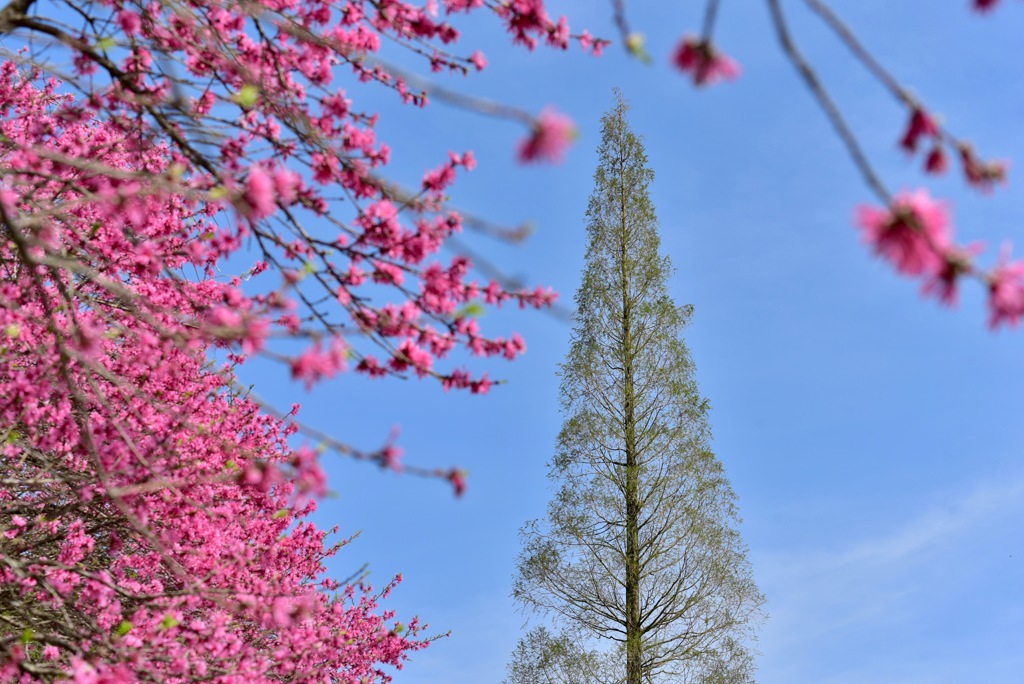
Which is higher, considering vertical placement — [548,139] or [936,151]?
[548,139]

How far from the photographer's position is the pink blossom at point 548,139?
7.91 feet

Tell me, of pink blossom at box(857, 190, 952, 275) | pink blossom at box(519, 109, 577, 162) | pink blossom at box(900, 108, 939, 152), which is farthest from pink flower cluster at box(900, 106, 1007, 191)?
pink blossom at box(519, 109, 577, 162)

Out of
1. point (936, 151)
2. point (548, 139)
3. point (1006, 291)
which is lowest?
point (1006, 291)

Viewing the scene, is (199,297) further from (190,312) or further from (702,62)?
(702,62)

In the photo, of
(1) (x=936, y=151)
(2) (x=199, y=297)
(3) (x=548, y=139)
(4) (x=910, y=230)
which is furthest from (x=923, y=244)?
(2) (x=199, y=297)

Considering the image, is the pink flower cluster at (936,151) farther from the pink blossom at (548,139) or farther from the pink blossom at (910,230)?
the pink blossom at (548,139)

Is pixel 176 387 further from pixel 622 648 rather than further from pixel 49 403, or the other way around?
pixel 622 648

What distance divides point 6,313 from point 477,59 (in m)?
3.09

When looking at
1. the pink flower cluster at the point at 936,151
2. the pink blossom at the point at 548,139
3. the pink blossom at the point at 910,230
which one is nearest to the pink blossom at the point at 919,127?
the pink flower cluster at the point at 936,151

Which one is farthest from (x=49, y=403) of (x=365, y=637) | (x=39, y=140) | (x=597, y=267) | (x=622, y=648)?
(x=597, y=267)

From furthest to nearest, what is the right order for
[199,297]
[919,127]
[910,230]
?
[199,297]
[919,127]
[910,230]

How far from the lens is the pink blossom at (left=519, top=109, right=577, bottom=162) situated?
2.41 metres

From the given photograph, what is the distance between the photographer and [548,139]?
244cm

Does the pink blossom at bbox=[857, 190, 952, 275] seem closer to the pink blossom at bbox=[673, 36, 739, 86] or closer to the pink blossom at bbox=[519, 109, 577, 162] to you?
the pink blossom at bbox=[673, 36, 739, 86]
